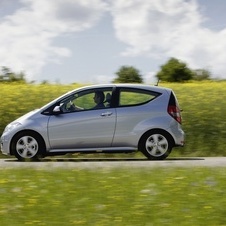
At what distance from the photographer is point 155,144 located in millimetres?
14602

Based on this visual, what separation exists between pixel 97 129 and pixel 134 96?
103 cm

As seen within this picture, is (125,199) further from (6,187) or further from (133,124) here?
(133,124)

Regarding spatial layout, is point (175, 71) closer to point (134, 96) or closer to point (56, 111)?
point (134, 96)

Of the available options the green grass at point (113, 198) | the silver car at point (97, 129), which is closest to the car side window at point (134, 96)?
the silver car at point (97, 129)

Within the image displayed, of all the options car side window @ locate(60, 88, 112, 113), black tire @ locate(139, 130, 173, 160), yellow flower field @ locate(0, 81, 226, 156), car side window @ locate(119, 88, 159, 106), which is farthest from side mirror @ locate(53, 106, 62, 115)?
yellow flower field @ locate(0, 81, 226, 156)

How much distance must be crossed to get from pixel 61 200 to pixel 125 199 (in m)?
0.67

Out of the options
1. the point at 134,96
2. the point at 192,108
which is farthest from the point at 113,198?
the point at 192,108

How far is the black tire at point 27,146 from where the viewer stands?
14.5 m

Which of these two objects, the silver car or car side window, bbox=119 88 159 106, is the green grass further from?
car side window, bbox=119 88 159 106

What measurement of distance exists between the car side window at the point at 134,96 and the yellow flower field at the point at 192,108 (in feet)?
9.06

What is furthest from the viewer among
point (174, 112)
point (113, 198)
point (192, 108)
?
point (192, 108)

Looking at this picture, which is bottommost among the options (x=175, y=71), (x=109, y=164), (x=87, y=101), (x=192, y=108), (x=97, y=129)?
(x=109, y=164)

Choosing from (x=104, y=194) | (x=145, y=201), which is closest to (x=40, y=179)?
(x=104, y=194)

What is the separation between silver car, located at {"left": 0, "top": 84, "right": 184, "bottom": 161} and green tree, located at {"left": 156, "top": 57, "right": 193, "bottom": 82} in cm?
2455
